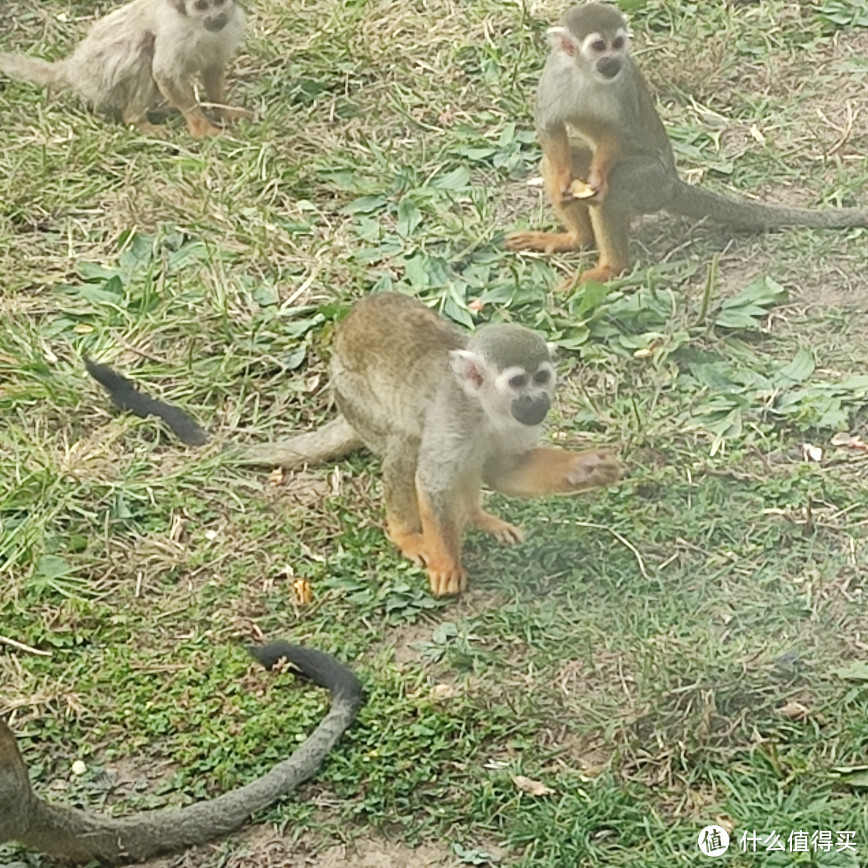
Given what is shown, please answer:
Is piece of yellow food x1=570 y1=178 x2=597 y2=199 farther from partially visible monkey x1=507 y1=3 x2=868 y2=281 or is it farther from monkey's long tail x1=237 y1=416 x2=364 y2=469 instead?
monkey's long tail x1=237 y1=416 x2=364 y2=469

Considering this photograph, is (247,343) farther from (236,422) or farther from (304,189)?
(304,189)

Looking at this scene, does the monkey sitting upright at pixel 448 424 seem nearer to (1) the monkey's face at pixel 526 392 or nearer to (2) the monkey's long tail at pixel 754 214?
(1) the monkey's face at pixel 526 392

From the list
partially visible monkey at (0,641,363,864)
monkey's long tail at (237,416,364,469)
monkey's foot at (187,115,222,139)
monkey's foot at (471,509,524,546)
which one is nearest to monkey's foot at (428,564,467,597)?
monkey's foot at (471,509,524,546)

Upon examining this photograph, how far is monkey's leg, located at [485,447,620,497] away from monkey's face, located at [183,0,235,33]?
2956 mm

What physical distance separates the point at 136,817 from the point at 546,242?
2.76 meters

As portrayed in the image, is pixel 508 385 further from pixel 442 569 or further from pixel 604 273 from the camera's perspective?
pixel 604 273

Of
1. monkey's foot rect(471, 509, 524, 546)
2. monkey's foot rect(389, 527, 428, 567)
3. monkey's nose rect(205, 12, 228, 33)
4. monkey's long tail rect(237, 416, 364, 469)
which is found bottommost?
monkey's foot rect(471, 509, 524, 546)

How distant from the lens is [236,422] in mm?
4973

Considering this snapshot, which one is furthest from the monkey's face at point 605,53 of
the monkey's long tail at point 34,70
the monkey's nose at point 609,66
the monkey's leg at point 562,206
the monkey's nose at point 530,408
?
the monkey's long tail at point 34,70

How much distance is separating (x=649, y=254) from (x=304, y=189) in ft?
4.56

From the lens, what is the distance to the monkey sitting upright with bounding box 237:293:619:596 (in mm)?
4098

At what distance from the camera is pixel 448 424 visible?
418 cm

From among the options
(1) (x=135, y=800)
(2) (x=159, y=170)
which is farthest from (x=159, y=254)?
(1) (x=135, y=800)

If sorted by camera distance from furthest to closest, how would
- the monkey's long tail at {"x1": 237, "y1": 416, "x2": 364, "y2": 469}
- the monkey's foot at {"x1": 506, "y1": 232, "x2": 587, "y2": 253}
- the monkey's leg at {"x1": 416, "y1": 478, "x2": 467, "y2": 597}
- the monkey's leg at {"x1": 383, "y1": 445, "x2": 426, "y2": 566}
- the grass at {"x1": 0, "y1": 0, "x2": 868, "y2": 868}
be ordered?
the monkey's foot at {"x1": 506, "y1": 232, "x2": 587, "y2": 253} < the monkey's long tail at {"x1": 237, "y1": 416, "x2": 364, "y2": 469} < the monkey's leg at {"x1": 383, "y1": 445, "x2": 426, "y2": 566} < the monkey's leg at {"x1": 416, "y1": 478, "x2": 467, "y2": 597} < the grass at {"x1": 0, "y1": 0, "x2": 868, "y2": 868}
